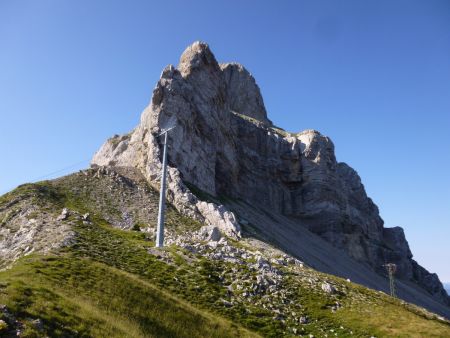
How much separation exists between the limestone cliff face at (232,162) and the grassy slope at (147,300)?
33359mm

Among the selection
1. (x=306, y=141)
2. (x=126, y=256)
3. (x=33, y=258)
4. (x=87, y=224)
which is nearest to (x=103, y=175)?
(x=87, y=224)

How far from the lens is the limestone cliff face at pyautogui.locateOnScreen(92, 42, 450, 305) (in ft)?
328

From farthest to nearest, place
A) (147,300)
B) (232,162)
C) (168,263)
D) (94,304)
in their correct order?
(232,162)
(168,263)
(147,300)
(94,304)

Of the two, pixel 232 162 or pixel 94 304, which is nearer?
pixel 94 304

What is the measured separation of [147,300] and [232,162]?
10592 centimetres

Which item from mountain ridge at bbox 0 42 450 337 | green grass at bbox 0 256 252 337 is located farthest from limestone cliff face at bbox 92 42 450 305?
green grass at bbox 0 256 252 337

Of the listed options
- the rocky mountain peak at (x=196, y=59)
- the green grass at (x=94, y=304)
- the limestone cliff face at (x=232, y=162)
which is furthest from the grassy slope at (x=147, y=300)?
the rocky mountain peak at (x=196, y=59)

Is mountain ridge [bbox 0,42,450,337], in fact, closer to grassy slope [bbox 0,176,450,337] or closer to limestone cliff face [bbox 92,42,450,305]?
grassy slope [bbox 0,176,450,337]

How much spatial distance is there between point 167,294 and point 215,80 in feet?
351

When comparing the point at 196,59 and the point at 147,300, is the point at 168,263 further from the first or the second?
the point at 196,59

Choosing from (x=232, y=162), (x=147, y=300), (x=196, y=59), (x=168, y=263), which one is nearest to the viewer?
(x=147, y=300)

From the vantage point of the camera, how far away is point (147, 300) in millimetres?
30719

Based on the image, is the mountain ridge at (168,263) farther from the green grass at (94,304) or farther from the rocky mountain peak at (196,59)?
the rocky mountain peak at (196,59)

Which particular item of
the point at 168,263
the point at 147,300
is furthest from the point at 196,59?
the point at 147,300
